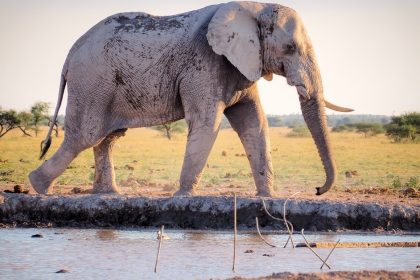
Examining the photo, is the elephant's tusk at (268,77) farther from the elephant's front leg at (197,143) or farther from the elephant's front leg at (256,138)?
the elephant's front leg at (197,143)

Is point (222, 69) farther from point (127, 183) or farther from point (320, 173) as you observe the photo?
point (320, 173)

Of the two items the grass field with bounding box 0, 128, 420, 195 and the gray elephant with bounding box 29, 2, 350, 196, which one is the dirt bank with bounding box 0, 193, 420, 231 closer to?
Result: the gray elephant with bounding box 29, 2, 350, 196

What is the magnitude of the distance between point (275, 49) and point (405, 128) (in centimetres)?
3285

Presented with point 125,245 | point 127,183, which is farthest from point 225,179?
point 125,245

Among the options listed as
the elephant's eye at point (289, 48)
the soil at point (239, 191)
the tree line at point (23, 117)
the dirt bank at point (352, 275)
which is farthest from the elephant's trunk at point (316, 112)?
the tree line at point (23, 117)

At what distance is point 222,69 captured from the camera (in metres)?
14.2

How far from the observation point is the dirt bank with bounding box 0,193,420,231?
12984 mm

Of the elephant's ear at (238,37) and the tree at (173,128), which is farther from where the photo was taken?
the tree at (173,128)

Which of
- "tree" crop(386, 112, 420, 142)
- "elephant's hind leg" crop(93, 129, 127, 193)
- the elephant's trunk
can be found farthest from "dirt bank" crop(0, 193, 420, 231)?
"tree" crop(386, 112, 420, 142)

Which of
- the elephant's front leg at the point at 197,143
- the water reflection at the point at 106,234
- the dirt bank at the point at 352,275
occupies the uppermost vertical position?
the elephant's front leg at the point at 197,143

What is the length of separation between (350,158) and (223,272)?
72.6 ft

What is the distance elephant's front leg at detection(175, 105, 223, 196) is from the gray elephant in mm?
13

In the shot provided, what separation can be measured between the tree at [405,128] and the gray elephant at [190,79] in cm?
3115

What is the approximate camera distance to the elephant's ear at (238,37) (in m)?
14.0
